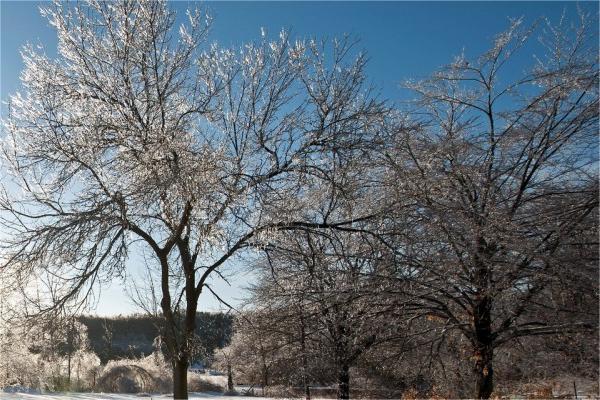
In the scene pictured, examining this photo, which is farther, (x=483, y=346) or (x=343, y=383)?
(x=343, y=383)

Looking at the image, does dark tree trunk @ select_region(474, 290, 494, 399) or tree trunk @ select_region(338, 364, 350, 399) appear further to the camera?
tree trunk @ select_region(338, 364, 350, 399)

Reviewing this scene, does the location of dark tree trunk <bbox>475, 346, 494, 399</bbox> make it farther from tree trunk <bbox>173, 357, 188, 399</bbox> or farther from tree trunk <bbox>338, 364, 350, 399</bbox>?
tree trunk <bbox>173, 357, 188, 399</bbox>

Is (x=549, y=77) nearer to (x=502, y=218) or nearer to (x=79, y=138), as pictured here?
(x=502, y=218)

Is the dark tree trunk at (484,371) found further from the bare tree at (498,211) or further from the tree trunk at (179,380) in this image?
the tree trunk at (179,380)

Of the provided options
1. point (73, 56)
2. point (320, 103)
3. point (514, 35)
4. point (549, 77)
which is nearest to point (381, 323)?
point (320, 103)

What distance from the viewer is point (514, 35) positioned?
320 inches

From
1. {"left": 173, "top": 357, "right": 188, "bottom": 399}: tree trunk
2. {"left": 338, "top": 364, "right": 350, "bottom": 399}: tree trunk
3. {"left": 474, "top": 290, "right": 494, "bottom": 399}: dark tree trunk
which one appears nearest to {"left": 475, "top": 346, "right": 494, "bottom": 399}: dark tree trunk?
{"left": 474, "top": 290, "right": 494, "bottom": 399}: dark tree trunk

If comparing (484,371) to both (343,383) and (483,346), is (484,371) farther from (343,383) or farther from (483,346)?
(343,383)

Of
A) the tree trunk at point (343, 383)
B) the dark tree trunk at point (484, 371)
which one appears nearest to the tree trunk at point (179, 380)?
the tree trunk at point (343, 383)

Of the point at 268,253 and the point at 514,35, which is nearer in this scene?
the point at 514,35

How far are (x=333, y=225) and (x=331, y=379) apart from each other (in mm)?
3048

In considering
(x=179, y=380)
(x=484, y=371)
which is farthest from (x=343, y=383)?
(x=484, y=371)

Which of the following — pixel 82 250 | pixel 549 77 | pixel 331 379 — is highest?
pixel 549 77

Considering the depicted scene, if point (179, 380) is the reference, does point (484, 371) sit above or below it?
above
